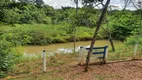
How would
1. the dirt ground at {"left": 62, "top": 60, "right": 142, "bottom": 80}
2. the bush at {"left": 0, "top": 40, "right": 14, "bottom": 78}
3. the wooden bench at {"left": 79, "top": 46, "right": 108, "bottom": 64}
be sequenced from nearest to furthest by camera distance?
the dirt ground at {"left": 62, "top": 60, "right": 142, "bottom": 80} → the bush at {"left": 0, "top": 40, "right": 14, "bottom": 78} → the wooden bench at {"left": 79, "top": 46, "right": 108, "bottom": 64}

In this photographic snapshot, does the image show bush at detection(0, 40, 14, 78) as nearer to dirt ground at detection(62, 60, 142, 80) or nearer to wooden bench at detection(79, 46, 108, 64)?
dirt ground at detection(62, 60, 142, 80)

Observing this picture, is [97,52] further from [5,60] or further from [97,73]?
[5,60]

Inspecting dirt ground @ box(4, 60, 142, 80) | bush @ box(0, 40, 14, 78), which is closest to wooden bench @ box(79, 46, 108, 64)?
dirt ground @ box(4, 60, 142, 80)

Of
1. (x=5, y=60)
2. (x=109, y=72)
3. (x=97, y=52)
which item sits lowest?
(x=109, y=72)

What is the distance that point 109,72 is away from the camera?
5305 mm

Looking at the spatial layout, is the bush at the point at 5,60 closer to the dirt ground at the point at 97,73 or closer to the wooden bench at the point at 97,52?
the dirt ground at the point at 97,73

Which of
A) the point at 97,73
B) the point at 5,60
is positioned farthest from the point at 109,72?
the point at 5,60

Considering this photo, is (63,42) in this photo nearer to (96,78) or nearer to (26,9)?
(26,9)

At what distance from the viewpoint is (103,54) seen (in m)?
6.09

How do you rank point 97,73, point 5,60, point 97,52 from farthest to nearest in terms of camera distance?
point 97,52 < point 5,60 < point 97,73

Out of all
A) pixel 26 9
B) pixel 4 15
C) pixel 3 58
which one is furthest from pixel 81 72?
pixel 26 9

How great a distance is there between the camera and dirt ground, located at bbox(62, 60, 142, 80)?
4.92 m

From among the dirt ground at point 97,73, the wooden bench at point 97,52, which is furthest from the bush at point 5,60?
the wooden bench at point 97,52

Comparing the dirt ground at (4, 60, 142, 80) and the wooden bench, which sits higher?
the wooden bench
